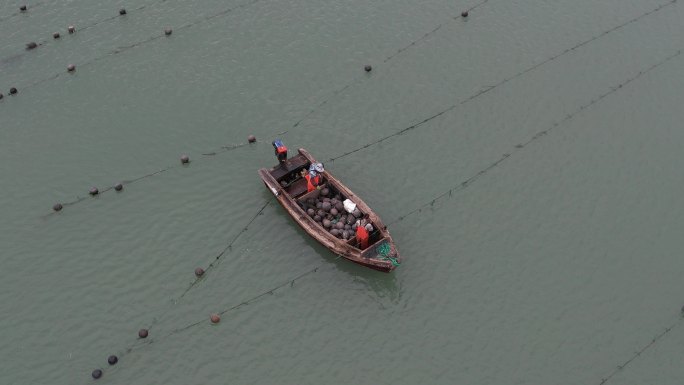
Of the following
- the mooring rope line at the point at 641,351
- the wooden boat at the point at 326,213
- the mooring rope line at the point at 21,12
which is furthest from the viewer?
the mooring rope line at the point at 21,12

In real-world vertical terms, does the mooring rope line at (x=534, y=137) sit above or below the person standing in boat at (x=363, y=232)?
below

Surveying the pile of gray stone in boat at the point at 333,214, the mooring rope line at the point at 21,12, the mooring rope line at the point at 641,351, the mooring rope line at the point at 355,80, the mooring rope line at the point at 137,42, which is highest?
the mooring rope line at the point at 21,12

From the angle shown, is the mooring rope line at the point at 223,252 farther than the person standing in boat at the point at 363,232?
Yes

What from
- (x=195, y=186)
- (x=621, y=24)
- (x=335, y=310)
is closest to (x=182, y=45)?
(x=195, y=186)

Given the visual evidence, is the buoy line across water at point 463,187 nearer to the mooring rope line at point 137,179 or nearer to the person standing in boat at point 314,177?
the person standing in boat at point 314,177

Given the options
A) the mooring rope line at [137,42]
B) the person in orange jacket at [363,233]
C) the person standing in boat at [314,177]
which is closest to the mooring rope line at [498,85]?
the person standing in boat at [314,177]

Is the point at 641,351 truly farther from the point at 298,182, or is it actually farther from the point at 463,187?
the point at 298,182

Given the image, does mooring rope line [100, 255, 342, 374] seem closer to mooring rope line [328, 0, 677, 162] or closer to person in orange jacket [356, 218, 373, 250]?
person in orange jacket [356, 218, 373, 250]

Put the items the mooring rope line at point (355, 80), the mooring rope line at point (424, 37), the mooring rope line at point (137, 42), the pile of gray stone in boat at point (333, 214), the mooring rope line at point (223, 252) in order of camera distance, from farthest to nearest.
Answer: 1. the mooring rope line at point (424, 37)
2. the mooring rope line at point (137, 42)
3. the mooring rope line at point (355, 80)
4. the pile of gray stone in boat at point (333, 214)
5. the mooring rope line at point (223, 252)
